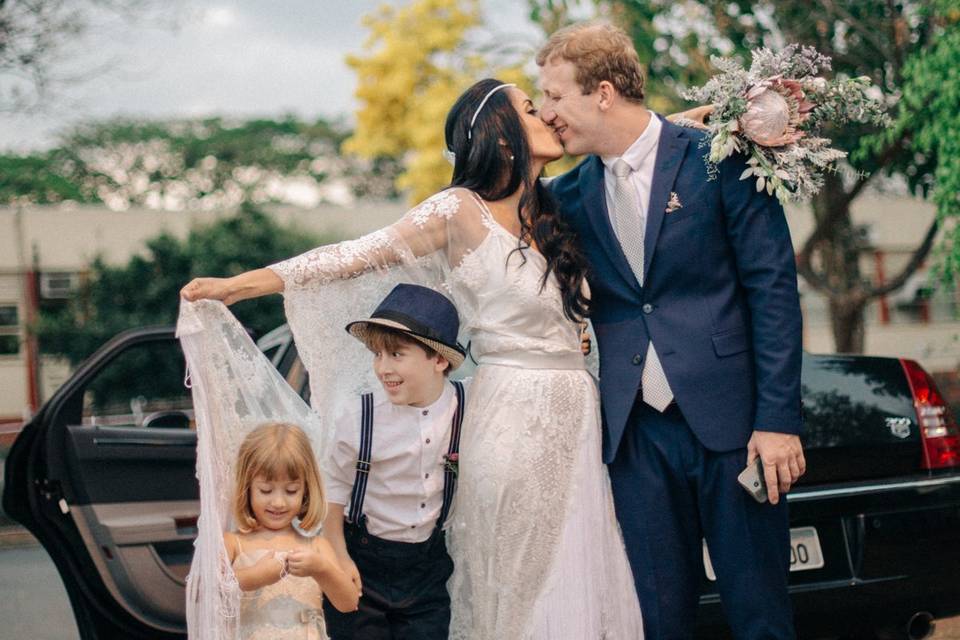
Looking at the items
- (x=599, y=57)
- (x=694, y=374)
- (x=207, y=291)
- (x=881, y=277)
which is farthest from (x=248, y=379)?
(x=881, y=277)

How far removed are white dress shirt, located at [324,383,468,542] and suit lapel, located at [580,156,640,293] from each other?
0.64 m

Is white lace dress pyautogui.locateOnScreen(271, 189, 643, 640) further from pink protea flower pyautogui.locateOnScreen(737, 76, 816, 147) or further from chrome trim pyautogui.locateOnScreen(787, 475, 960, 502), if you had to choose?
chrome trim pyautogui.locateOnScreen(787, 475, 960, 502)

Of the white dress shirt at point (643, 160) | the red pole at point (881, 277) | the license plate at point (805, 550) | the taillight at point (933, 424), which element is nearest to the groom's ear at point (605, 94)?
the white dress shirt at point (643, 160)

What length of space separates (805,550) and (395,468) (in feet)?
4.80

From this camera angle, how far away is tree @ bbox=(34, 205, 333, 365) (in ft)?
60.3

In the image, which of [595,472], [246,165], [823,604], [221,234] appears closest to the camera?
[595,472]

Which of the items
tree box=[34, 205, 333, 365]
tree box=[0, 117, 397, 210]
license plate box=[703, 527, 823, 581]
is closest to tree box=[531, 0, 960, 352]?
license plate box=[703, 527, 823, 581]

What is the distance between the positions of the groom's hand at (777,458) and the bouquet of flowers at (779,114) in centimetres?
60

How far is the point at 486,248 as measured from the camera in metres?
3.06

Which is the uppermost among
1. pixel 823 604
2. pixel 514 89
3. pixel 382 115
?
pixel 382 115

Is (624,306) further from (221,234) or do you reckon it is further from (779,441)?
(221,234)

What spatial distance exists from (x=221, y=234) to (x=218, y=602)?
54.7ft

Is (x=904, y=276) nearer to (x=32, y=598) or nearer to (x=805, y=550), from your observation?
(x=805, y=550)

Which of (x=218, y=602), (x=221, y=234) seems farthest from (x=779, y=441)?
(x=221, y=234)
